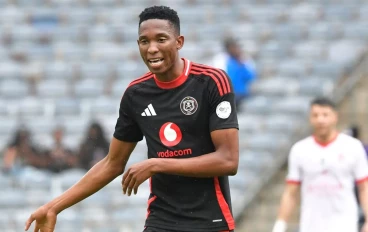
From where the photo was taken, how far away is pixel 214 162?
15.9 feet

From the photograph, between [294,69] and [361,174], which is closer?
[361,174]

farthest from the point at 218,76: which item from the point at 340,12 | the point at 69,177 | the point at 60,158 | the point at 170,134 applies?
the point at 340,12

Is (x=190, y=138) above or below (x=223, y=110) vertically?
below

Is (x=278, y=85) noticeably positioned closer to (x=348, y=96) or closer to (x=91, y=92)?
(x=348, y=96)

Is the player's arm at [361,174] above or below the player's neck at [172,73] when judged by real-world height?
below

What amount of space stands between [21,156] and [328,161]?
5.39 m

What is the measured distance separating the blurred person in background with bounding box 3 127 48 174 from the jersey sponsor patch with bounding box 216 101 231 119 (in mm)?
7648

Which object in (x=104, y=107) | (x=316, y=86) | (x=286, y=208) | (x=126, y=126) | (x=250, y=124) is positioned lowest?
(x=286, y=208)

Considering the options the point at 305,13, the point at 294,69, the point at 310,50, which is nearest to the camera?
the point at 294,69

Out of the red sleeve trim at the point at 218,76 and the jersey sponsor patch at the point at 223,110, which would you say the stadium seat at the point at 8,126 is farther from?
the jersey sponsor patch at the point at 223,110

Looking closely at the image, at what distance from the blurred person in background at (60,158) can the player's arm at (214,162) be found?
24.8ft

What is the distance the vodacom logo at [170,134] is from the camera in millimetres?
5066

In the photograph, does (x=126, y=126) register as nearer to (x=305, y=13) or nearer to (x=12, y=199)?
(x=12, y=199)

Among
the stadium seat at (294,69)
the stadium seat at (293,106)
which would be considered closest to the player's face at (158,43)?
the stadium seat at (293,106)
